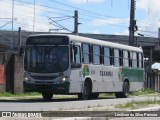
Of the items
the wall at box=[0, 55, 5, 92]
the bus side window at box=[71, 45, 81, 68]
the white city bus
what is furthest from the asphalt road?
the wall at box=[0, 55, 5, 92]

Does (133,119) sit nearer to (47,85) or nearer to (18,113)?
(18,113)

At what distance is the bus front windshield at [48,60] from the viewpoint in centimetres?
2281

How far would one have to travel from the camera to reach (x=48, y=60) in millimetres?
22938

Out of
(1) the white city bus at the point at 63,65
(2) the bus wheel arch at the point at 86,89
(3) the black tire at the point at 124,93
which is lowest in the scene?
(3) the black tire at the point at 124,93

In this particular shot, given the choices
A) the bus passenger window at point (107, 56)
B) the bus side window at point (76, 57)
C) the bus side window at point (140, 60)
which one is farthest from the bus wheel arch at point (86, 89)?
the bus side window at point (140, 60)

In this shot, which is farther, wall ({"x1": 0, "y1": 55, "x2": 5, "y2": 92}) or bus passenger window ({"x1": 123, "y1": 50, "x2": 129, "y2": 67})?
bus passenger window ({"x1": 123, "y1": 50, "x2": 129, "y2": 67})

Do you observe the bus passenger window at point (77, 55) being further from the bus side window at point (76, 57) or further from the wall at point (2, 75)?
the wall at point (2, 75)

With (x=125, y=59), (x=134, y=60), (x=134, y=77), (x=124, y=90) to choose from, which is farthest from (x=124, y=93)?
(x=134, y=60)

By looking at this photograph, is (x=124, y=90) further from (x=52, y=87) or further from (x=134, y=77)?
(x=52, y=87)

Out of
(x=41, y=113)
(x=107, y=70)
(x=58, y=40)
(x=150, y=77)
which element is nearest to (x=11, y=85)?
(x=107, y=70)

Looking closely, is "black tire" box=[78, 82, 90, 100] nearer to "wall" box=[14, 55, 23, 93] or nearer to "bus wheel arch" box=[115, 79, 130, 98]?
"bus wheel arch" box=[115, 79, 130, 98]

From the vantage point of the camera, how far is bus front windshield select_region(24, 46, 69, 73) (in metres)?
22.8

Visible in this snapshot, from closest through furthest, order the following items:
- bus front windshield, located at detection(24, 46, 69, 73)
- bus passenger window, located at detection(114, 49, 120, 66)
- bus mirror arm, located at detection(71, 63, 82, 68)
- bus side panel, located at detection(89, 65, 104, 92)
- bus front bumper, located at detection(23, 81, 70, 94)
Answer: bus front bumper, located at detection(23, 81, 70, 94) → bus front windshield, located at detection(24, 46, 69, 73) → bus mirror arm, located at detection(71, 63, 82, 68) → bus side panel, located at detection(89, 65, 104, 92) → bus passenger window, located at detection(114, 49, 120, 66)

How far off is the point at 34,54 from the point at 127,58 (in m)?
9.02
